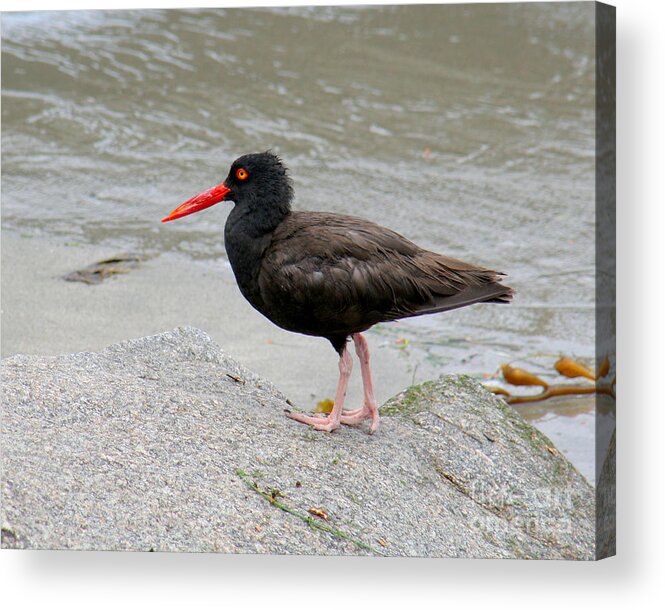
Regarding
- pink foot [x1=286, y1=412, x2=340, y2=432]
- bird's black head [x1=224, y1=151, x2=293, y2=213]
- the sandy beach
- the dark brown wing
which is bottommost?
the sandy beach

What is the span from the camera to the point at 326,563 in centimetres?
480

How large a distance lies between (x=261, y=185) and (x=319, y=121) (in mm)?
5467

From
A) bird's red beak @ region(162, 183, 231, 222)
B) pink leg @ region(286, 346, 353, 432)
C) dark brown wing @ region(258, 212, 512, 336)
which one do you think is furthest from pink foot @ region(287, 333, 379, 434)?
bird's red beak @ region(162, 183, 231, 222)

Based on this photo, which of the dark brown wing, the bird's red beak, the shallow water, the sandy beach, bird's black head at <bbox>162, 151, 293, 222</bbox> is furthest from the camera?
the shallow water

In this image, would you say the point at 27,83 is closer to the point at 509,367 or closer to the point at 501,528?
the point at 509,367

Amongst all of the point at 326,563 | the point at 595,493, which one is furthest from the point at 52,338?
the point at 595,493

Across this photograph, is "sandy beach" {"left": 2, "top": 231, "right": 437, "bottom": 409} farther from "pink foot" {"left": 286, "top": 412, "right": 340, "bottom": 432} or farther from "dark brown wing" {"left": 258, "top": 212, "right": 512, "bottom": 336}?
"dark brown wing" {"left": 258, "top": 212, "right": 512, "bottom": 336}

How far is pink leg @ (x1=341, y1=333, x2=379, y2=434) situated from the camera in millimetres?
5309

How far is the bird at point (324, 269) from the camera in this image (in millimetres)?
4914

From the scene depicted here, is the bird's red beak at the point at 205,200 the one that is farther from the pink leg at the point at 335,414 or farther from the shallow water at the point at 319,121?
the shallow water at the point at 319,121

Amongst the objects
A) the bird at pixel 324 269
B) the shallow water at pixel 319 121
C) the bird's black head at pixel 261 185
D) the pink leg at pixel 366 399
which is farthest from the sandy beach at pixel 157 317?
the bird's black head at pixel 261 185

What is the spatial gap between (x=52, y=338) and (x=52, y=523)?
2895mm

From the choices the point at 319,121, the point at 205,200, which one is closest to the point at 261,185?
the point at 205,200

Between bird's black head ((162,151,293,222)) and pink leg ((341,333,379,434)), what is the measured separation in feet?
2.48
